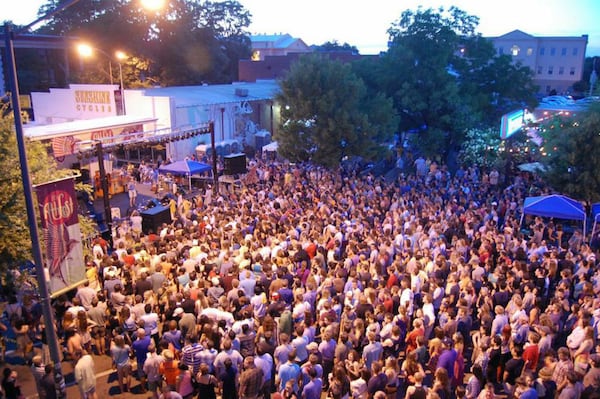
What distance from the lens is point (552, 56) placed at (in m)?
68.8

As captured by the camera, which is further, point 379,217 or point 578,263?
point 379,217

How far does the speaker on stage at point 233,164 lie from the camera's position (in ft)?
75.6

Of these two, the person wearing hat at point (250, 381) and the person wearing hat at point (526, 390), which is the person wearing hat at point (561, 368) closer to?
the person wearing hat at point (526, 390)

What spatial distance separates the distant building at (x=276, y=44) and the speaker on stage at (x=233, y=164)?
7087 cm

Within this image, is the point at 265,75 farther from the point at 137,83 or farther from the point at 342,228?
the point at 342,228

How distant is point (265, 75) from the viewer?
49094 mm

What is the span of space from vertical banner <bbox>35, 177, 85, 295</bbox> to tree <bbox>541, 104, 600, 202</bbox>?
1481 centimetres

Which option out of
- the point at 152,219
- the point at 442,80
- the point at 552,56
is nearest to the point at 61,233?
the point at 152,219

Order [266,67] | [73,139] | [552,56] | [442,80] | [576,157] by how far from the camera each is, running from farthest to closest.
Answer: [552,56] → [266,67] → [442,80] → [73,139] → [576,157]

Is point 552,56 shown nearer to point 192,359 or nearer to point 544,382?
point 544,382

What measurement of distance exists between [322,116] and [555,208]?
11.0 meters

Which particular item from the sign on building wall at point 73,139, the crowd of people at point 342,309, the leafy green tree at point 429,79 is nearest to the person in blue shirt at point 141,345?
the crowd of people at point 342,309

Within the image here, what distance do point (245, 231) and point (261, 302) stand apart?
4813 mm

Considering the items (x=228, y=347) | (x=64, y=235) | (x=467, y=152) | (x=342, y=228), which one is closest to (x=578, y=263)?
(x=342, y=228)
